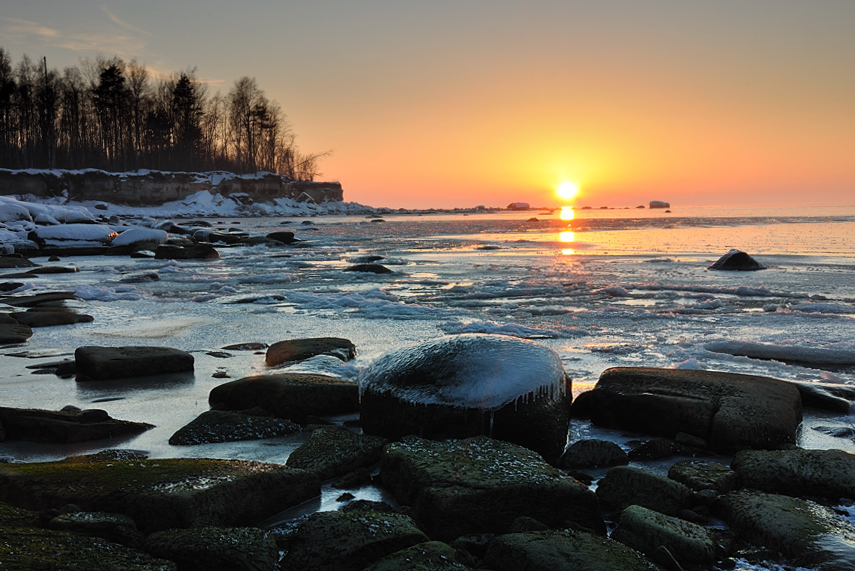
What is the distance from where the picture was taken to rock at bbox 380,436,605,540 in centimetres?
253

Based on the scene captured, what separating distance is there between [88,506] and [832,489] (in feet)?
10.2

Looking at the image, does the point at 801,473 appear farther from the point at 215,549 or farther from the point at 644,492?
the point at 215,549

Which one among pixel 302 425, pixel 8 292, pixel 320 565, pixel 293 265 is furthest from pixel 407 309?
pixel 293 265

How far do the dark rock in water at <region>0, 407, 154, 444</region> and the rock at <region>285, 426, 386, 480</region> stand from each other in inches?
46.0

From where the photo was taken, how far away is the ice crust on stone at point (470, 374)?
346 centimetres

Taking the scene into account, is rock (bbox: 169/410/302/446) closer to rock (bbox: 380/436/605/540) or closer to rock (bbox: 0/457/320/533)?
rock (bbox: 0/457/320/533)

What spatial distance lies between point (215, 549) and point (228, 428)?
1605 millimetres

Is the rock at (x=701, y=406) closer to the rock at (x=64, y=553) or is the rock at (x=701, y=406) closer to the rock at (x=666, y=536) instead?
the rock at (x=666, y=536)

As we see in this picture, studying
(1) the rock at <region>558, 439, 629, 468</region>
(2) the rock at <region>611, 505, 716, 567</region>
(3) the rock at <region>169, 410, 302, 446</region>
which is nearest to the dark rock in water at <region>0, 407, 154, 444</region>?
(3) the rock at <region>169, 410, 302, 446</region>

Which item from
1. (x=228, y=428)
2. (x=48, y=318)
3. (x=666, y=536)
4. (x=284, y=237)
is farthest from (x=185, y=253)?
(x=666, y=536)

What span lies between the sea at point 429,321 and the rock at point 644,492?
0.92 metres

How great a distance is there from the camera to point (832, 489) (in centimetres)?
289

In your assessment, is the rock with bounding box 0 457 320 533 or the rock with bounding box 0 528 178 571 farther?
the rock with bounding box 0 457 320 533

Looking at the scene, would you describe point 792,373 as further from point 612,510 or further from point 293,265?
point 293,265
